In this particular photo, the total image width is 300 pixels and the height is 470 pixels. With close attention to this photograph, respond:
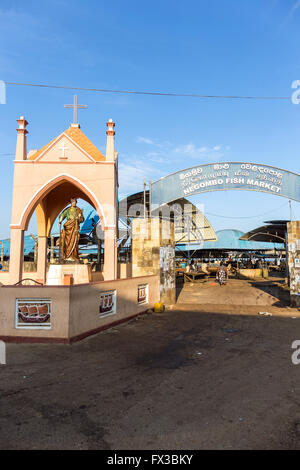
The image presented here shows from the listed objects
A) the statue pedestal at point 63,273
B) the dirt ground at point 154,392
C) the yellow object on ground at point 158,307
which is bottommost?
the dirt ground at point 154,392

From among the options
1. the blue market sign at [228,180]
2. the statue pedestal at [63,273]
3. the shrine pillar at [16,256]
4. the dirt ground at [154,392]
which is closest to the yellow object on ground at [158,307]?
the statue pedestal at [63,273]

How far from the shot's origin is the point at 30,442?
10.6 ft

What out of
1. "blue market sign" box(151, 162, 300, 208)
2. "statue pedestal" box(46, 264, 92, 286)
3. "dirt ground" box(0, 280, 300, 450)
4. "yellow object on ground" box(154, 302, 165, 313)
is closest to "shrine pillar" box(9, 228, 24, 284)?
"statue pedestal" box(46, 264, 92, 286)

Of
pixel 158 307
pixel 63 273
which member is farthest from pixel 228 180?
pixel 63 273

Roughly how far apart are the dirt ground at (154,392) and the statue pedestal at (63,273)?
403 cm

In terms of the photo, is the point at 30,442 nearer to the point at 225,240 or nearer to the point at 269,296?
the point at 269,296

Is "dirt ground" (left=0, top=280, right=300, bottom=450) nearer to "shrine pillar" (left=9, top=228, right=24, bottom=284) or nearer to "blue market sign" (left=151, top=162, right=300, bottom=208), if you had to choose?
"shrine pillar" (left=9, top=228, right=24, bottom=284)

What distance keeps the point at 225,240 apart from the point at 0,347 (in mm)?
29619

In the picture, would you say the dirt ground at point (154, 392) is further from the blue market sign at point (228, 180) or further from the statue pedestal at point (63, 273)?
the blue market sign at point (228, 180)

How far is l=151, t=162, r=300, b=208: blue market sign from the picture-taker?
13328 mm

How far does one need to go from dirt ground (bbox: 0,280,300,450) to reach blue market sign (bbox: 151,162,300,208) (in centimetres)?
700

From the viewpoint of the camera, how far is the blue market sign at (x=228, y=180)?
525 inches
